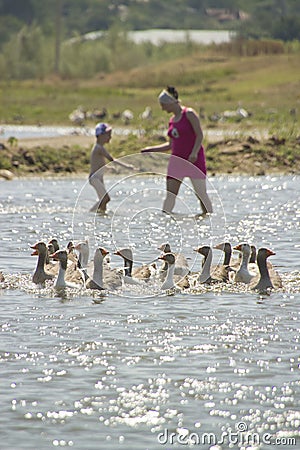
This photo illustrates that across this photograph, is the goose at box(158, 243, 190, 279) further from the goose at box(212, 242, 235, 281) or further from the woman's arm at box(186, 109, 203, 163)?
the woman's arm at box(186, 109, 203, 163)

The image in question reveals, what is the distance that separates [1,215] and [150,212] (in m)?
1.98

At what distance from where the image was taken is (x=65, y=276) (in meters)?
10.2

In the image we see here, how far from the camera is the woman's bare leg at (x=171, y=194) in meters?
13.5

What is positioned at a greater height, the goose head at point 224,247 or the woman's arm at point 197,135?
the woman's arm at point 197,135

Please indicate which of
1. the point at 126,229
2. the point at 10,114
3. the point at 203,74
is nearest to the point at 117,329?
the point at 126,229

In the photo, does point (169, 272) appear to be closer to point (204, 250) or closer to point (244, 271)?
point (244, 271)

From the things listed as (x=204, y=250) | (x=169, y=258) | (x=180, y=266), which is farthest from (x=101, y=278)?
(x=204, y=250)

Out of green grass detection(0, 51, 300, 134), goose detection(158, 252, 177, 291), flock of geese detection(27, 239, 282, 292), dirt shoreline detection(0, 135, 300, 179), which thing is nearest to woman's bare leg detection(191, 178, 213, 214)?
flock of geese detection(27, 239, 282, 292)

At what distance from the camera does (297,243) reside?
1268cm

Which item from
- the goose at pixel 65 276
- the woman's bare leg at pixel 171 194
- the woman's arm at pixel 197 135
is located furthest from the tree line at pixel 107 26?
the goose at pixel 65 276

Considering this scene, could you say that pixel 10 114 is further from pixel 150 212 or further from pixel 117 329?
pixel 117 329

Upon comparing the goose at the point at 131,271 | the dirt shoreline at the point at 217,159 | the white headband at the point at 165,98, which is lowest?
the dirt shoreline at the point at 217,159

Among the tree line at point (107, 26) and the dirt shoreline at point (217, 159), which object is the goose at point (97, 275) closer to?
the dirt shoreline at point (217, 159)

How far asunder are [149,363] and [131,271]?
312 centimetres
